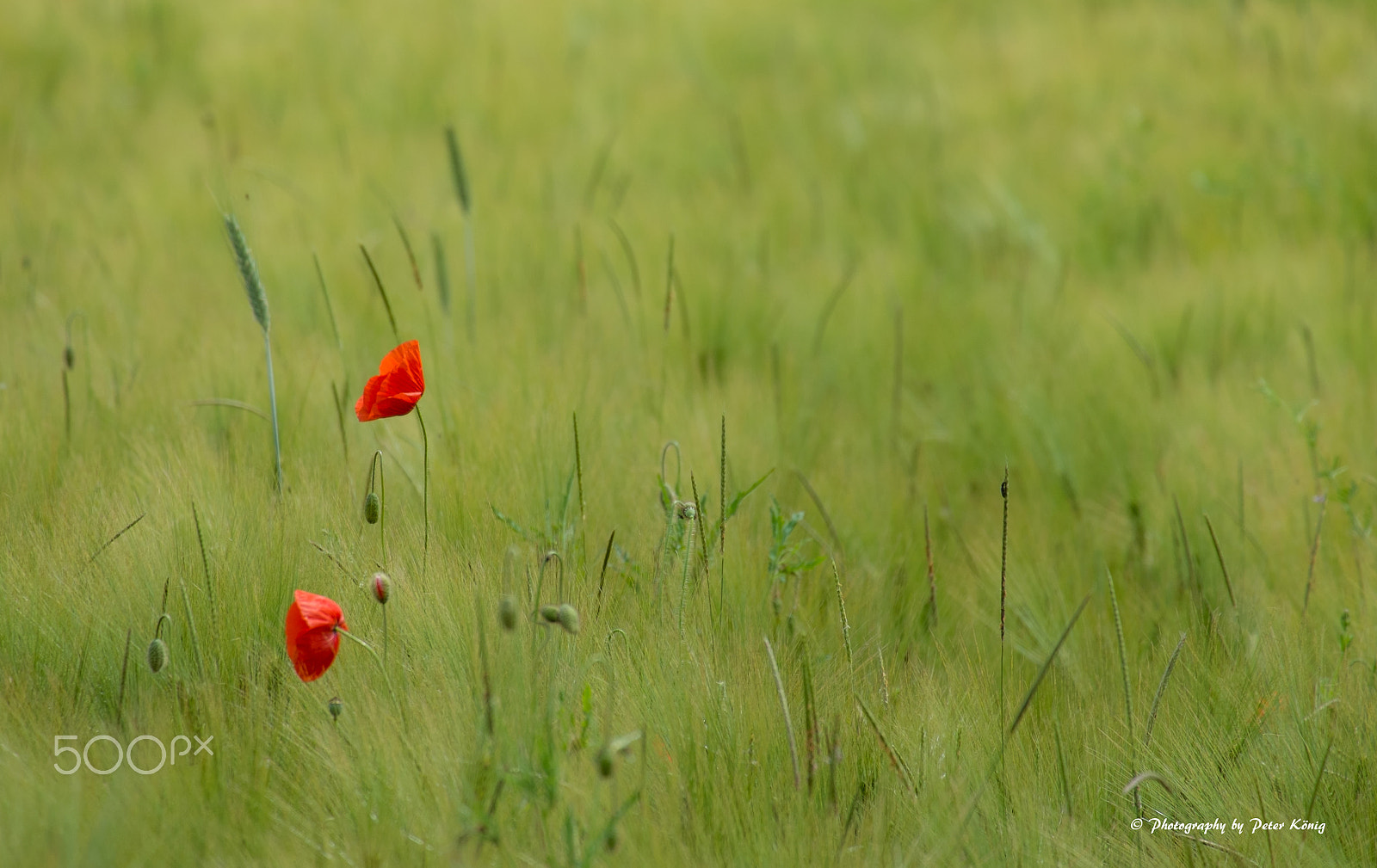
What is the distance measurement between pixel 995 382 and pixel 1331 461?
59cm

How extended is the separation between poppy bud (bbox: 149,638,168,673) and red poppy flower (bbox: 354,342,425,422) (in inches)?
11.4

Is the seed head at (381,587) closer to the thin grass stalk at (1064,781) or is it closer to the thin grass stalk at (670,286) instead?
the thin grass stalk at (1064,781)

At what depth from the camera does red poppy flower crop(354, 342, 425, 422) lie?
1075 mm

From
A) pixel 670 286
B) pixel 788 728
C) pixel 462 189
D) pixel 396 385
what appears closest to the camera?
pixel 788 728

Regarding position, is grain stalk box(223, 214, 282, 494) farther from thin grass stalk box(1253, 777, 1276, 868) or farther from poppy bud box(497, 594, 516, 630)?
thin grass stalk box(1253, 777, 1276, 868)

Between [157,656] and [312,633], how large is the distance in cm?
14

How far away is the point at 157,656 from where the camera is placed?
89cm

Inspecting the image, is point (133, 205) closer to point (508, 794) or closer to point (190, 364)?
point (190, 364)

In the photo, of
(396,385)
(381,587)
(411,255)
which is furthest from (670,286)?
(381,587)

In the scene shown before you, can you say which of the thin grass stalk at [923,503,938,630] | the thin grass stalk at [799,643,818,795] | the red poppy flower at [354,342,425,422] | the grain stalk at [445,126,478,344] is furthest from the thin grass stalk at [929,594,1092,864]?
the grain stalk at [445,126,478,344]

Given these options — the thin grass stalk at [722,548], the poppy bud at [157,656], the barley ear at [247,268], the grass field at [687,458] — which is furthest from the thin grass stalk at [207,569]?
the thin grass stalk at [722,548]

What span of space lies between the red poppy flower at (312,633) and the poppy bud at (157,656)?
0.11 meters

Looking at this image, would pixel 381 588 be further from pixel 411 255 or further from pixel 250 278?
pixel 411 255

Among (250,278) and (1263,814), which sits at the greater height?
(250,278)
